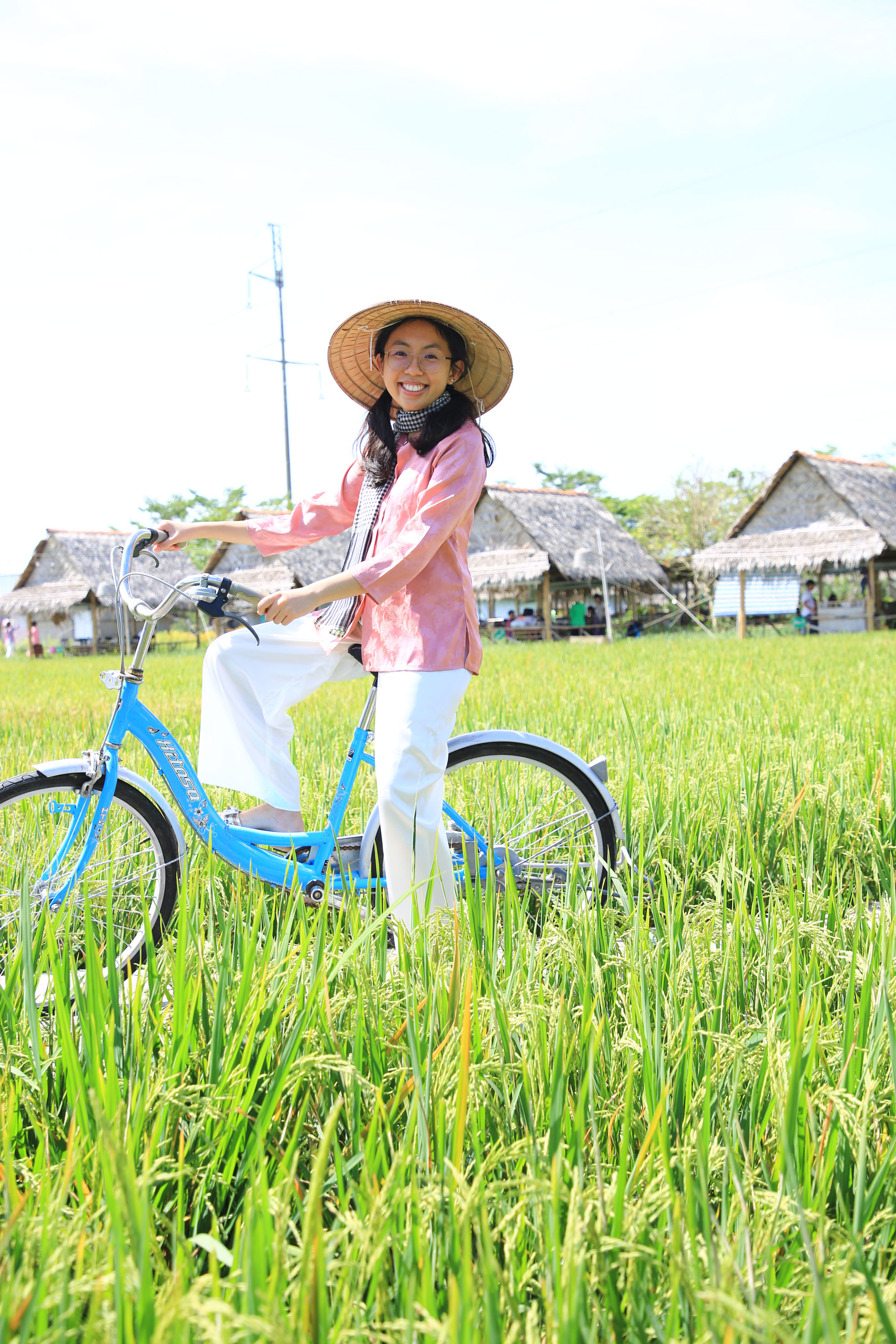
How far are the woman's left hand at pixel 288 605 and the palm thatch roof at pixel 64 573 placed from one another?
30252 mm

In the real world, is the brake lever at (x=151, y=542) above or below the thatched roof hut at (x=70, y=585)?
below

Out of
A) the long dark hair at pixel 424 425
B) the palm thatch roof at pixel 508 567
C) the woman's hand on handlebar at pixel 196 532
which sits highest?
the palm thatch roof at pixel 508 567

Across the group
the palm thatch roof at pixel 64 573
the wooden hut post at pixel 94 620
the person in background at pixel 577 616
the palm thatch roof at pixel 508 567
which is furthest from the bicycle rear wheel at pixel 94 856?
the palm thatch roof at pixel 64 573

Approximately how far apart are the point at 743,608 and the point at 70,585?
73.0 ft

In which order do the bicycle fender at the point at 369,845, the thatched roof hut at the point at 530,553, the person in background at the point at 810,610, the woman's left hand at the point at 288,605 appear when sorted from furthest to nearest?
the thatched roof hut at the point at 530,553 < the person in background at the point at 810,610 < the bicycle fender at the point at 369,845 < the woman's left hand at the point at 288,605

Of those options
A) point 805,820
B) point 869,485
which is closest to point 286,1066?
point 805,820

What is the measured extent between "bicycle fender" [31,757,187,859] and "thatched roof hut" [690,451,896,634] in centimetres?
1980

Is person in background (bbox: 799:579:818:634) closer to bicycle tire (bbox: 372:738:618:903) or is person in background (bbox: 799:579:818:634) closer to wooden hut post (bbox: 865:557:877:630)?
wooden hut post (bbox: 865:557:877:630)

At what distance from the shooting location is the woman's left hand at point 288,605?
1.84 meters

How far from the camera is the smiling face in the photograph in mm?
2111

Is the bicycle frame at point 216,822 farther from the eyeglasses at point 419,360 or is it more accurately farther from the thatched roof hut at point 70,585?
the thatched roof hut at point 70,585

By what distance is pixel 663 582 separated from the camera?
94.6ft

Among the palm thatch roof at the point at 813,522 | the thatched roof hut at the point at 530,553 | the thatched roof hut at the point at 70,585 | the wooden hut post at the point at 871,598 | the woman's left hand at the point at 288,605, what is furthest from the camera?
the thatched roof hut at the point at 70,585

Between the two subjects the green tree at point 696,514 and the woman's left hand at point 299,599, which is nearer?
the woman's left hand at point 299,599
